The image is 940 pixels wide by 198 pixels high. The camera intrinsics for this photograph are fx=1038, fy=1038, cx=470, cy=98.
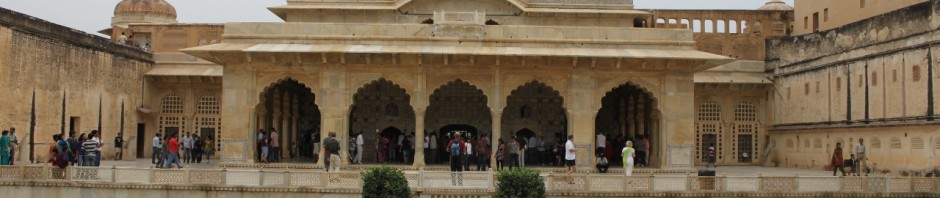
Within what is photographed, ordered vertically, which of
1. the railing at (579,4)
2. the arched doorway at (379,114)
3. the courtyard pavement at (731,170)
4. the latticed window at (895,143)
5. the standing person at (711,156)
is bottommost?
the courtyard pavement at (731,170)

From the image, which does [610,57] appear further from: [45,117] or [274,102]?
[45,117]

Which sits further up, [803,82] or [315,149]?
[803,82]

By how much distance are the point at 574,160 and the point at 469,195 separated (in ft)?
15.4

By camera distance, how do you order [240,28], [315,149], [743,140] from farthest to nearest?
[743,140]
[315,149]
[240,28]

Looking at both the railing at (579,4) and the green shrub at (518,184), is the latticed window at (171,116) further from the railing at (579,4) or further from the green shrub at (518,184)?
the green shrub at (518,184)

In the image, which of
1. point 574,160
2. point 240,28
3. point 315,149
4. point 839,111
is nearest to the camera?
point 574,160

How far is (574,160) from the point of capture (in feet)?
69.0

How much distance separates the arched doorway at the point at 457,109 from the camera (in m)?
26.6

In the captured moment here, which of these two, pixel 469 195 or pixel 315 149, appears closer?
pixel 469 195

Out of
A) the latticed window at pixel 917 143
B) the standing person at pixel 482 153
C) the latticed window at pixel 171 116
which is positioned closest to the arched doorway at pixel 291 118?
the latticed window at pixel 171 116

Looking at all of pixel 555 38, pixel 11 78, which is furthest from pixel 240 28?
pixel 555 38

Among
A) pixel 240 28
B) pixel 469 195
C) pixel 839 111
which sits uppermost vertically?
pixel 240 28

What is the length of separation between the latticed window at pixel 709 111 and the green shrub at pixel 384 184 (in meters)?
15.8

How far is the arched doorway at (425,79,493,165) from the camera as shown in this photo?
2656 cm
